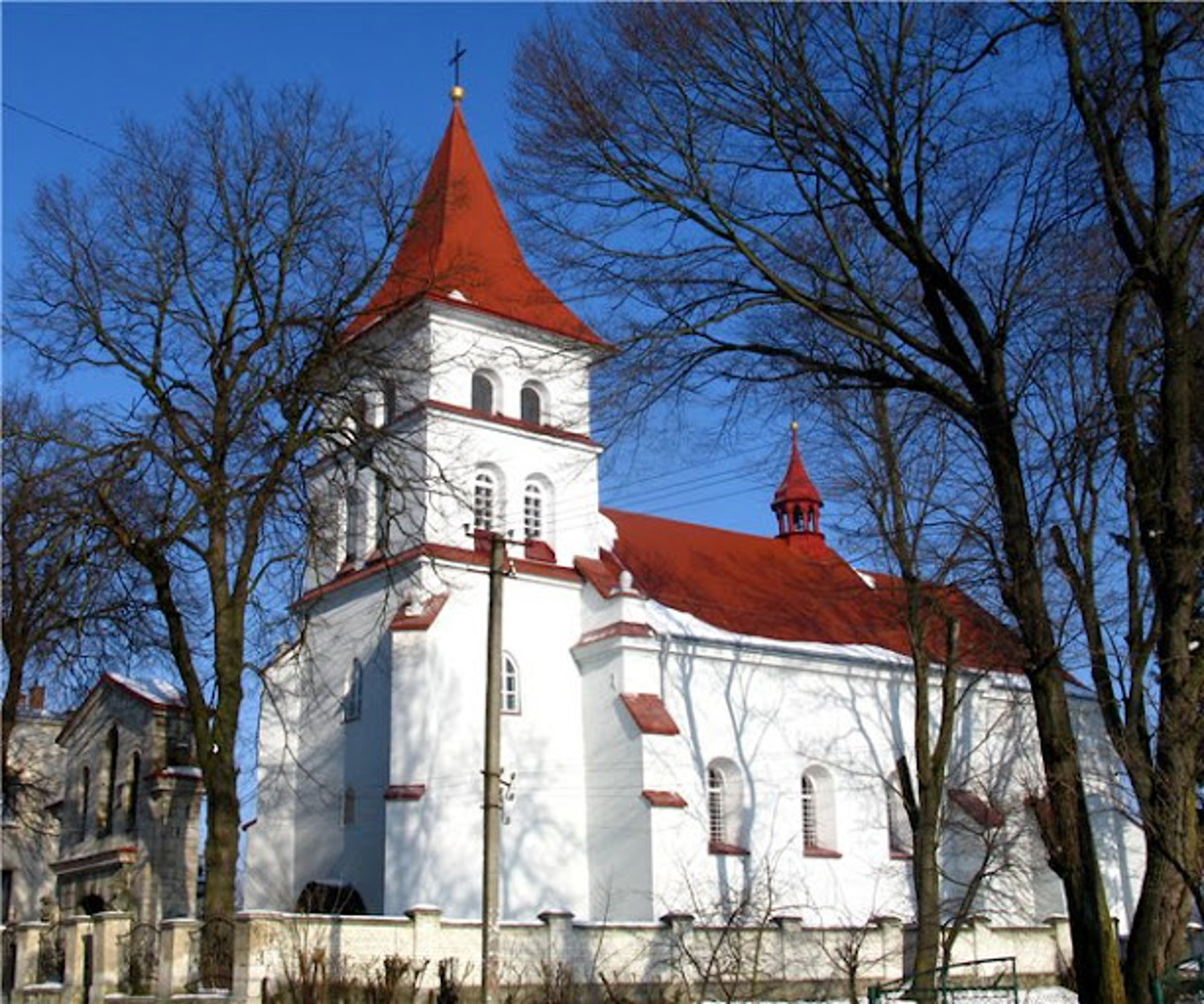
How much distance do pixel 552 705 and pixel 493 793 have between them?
12918mm

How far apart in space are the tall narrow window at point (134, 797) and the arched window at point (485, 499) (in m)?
8.71

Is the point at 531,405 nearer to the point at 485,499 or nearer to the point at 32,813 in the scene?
the point at 485,499

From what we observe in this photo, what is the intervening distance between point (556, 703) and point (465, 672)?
243cm

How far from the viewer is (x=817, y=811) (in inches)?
1244

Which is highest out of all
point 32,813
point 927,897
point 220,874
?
point 32,813

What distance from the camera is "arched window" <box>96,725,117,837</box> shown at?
3044 cm

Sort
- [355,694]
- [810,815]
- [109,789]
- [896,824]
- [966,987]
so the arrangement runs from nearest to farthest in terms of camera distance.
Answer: [966,987] → [355,694] → [109,789] → [810,815] → [896,824]

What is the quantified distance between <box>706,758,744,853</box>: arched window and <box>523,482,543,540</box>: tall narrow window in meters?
6.19

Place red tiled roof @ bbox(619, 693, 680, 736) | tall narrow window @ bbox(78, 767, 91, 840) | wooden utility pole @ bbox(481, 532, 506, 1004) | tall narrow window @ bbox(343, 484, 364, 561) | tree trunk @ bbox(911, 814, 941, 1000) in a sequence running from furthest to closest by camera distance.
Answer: tall narrow window @ bbox(78, 767, 91, 840), tall narrow window @ bbox(343, 484, 364, 561), red tiled roof @ bbox(619, 693, 680, 736), tree trunk @ bbox(911, 814, 941, 1000), wooden utility pole @ bbox(481, 532, 506, 1004)

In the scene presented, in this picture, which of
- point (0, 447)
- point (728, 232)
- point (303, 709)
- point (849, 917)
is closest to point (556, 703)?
point (303, 709)

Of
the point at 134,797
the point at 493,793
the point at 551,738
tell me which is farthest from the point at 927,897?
the point at 134,797

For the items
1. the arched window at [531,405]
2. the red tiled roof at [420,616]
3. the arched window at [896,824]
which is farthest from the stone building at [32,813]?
the arched window at [896,824]

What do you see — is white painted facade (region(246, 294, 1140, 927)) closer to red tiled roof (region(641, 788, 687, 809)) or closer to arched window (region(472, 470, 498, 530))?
red tiled roof (region(641, 788, 687, 809))

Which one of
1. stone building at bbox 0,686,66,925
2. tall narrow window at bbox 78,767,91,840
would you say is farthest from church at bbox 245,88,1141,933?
stone building at bbox 0,686,66,925
